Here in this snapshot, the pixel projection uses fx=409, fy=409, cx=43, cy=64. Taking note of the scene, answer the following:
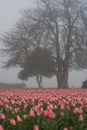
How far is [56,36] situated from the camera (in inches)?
1700

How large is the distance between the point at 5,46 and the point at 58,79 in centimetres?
665

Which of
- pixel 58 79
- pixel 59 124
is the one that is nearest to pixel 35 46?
pixel 58 79

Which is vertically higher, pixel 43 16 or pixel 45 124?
pixel 43 16

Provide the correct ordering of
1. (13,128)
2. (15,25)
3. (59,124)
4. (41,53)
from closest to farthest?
(13,128) < (59,124) < (41,53) < (15,25)

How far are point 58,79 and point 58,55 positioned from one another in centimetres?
258

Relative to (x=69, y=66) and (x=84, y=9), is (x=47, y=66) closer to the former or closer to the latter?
(x=69, y=66)

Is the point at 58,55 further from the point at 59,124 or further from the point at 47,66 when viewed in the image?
the point at 59,124

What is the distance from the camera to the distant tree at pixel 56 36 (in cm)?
4247

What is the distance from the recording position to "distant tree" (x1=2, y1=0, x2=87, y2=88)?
42.5 meters

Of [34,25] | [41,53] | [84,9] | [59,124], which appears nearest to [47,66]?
[41,53]

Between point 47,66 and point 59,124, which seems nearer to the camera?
point 59,124

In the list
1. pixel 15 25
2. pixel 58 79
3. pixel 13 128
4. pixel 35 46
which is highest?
pixel 15 25

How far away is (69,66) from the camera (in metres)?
45.0

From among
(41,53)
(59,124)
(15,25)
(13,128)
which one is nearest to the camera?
(13,128)
